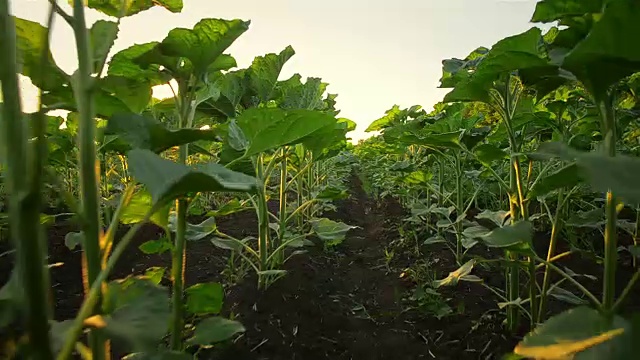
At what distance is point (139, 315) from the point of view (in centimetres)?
67

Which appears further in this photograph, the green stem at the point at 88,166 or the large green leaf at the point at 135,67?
the large green leaf at the point at 135,67

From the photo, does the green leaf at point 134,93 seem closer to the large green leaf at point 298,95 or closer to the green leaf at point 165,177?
the green leaf at point 165,177

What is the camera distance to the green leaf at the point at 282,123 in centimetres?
123

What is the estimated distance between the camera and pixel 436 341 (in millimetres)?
2262

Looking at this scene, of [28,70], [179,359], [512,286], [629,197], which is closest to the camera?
[629,197]

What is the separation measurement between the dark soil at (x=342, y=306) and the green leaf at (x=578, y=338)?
4.38 feet

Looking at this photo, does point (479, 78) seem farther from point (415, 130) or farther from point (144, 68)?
point (415, 130)

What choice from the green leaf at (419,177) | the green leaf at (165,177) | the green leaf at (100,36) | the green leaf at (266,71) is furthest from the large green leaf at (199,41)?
the green leaf at (419,177)

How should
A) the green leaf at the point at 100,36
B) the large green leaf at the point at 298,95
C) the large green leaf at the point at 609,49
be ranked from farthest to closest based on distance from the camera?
the large green leaf at the point at 298,95
the green leaf at the point at 100,36
the large green leaf at the point at 609,49

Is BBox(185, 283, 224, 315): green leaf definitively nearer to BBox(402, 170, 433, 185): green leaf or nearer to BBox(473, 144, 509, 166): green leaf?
BBox(473, 144, 509, 166): green leaf

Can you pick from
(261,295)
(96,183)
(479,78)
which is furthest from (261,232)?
(96,183)

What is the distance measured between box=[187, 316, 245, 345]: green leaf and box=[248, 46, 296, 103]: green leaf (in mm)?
1515

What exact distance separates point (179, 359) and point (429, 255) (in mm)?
3253

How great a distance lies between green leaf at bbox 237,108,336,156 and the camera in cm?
123
